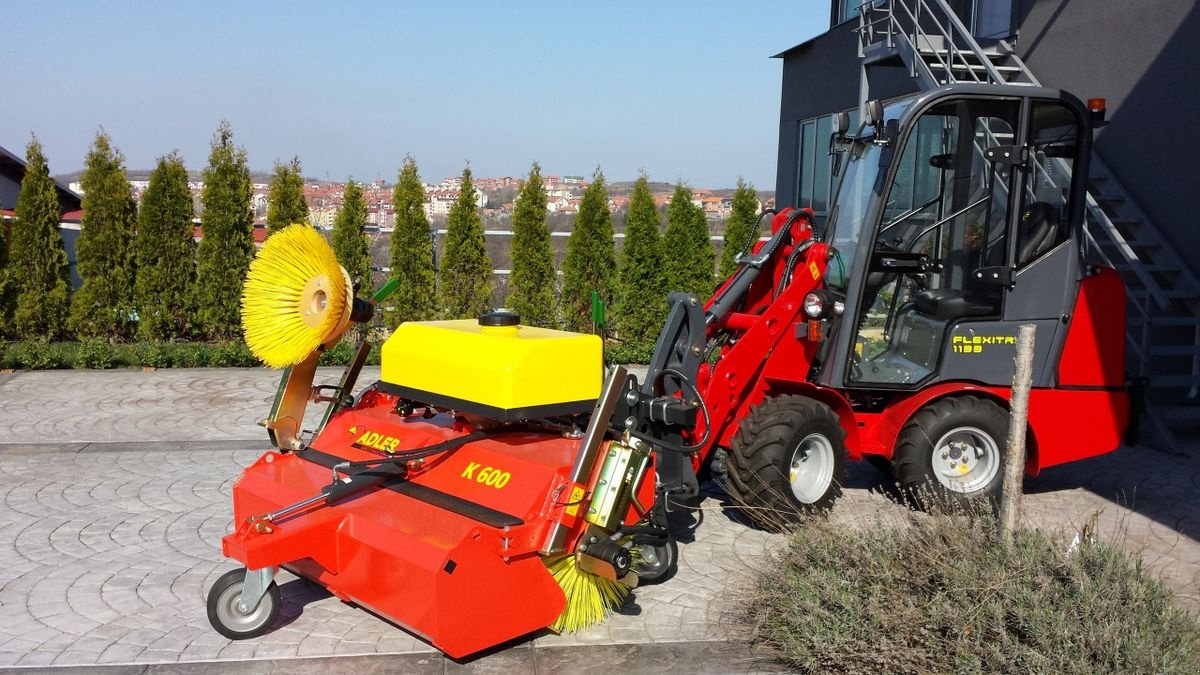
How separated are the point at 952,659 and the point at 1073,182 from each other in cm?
399

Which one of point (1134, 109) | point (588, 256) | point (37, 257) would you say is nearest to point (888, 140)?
point (1134, 109)

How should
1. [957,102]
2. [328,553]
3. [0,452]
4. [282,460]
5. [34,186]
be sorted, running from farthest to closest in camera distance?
[34,186], [0,452], [957,102], [282,460], [328,553]

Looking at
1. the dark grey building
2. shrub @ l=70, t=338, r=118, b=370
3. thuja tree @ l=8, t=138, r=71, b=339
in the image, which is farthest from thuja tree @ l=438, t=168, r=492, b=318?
the dark grey building

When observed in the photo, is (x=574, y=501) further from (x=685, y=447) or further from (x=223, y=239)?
(x=223, y=239)

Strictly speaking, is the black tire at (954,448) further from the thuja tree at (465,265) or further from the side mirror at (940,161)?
the thuja tree at (465,265)

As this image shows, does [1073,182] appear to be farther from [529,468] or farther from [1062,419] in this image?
[529,468]

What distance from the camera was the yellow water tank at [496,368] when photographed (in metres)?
4.54

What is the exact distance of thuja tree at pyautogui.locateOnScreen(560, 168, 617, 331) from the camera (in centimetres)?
1286

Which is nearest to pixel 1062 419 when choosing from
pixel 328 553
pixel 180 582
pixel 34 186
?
pixel 328 553

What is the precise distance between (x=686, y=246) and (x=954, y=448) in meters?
6.81

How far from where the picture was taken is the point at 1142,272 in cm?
870

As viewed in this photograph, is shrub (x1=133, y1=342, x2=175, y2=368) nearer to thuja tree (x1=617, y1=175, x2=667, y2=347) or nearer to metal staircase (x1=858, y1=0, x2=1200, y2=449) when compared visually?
thuja tree (x1=617, y1=175, x2=667, y2=347)

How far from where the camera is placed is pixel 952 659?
12.2 feet

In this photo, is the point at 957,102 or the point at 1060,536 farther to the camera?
the point at 957,102
